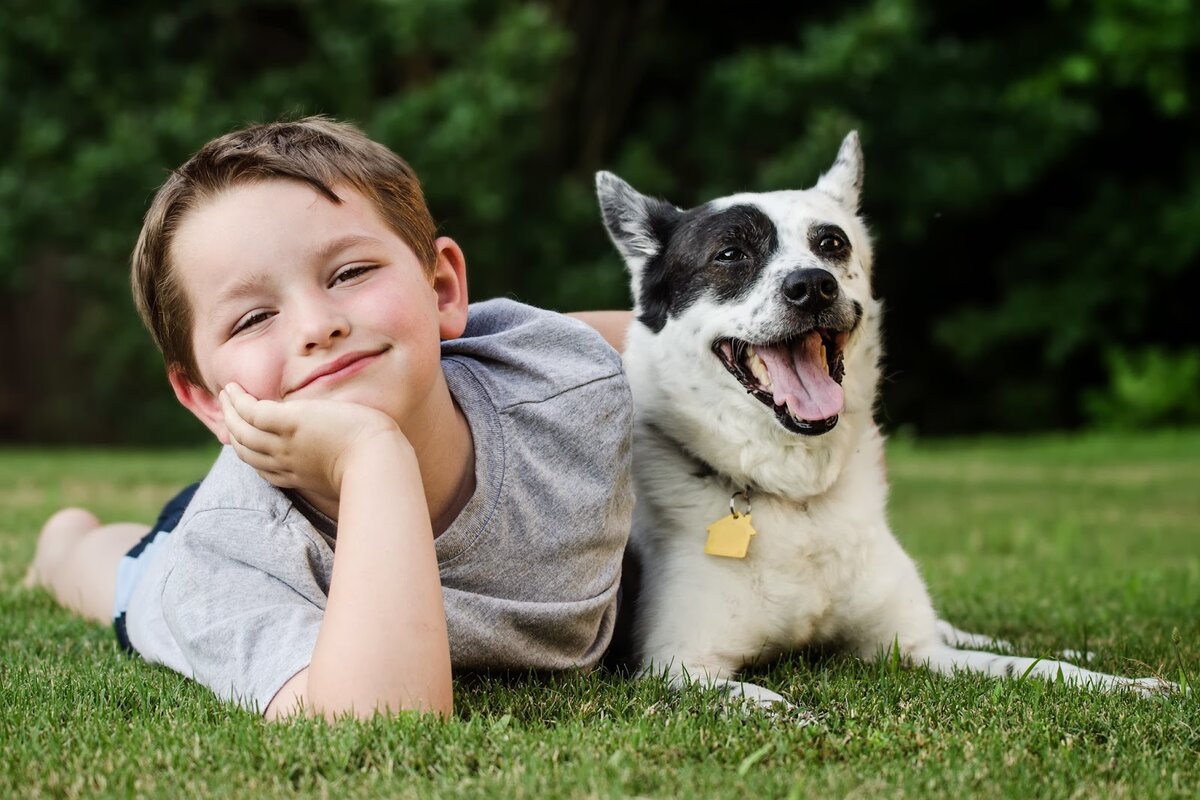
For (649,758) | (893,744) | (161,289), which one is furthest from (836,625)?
(161,289)

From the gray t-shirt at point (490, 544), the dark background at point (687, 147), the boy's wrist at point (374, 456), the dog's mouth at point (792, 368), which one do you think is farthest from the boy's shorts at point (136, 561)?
the dark background at point (687, 147)

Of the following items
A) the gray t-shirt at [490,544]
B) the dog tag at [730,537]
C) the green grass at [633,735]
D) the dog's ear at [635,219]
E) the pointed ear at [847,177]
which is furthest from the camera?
the pointed ear at [847,177]

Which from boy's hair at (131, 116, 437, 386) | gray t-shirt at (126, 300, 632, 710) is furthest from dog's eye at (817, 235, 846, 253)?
boy's hair at (131, 116, 437, 386)

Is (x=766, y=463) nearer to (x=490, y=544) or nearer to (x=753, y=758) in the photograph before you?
(x=490, y=544)

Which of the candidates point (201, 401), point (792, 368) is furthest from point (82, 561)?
point (792, 368)

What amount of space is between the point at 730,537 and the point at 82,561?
6.70 ft

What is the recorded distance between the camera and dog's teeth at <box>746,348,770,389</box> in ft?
9.85

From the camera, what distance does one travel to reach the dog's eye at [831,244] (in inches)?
126

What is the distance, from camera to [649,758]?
1.92 meters

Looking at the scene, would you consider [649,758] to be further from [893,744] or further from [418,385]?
[418,385]

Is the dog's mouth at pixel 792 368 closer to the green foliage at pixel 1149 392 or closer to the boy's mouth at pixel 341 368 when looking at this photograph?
the boy's mouth at pixel 341 368

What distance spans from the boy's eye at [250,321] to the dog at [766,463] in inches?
42.0

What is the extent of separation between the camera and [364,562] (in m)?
2.06

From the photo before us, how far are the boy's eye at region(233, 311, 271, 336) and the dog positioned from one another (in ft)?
3.50
